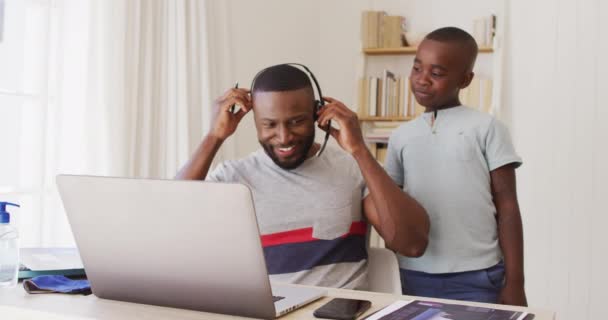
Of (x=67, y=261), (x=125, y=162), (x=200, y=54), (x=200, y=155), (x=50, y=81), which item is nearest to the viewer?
(x=67, y=261)

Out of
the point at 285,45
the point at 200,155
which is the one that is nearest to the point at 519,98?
the point at 285,45

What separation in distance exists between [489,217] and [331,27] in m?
2.52

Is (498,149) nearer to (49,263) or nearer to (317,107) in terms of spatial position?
(317,107)

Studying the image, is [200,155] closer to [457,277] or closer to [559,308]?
[457,277]

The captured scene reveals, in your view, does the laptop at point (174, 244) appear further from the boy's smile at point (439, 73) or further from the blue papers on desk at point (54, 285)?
the boy's smile at point (439, 73)

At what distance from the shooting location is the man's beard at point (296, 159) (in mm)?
1630

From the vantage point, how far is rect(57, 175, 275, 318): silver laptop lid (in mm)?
995

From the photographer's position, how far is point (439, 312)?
1.04m

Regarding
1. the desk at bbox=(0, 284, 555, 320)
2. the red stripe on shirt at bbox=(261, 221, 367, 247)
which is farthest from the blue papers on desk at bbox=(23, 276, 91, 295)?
the red stripe on shirt at bbox=(261, 221, 367, 247)

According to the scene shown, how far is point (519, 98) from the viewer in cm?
337

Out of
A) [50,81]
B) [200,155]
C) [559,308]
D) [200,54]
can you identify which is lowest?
[559,308]

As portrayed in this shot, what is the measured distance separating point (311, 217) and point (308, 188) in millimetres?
82

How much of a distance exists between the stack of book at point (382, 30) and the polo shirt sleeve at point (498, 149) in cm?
209

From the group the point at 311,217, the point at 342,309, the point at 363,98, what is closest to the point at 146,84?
the point at 311,217
